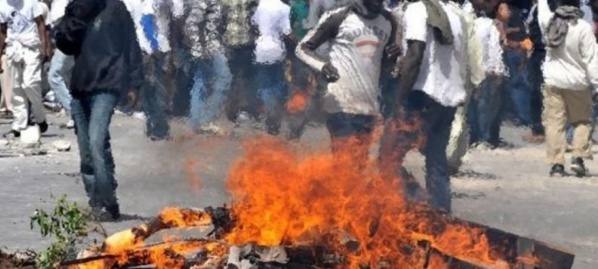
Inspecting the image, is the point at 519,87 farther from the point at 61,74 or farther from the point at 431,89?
the point at 431,89

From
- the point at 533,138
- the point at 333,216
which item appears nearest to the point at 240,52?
the point at 533,138

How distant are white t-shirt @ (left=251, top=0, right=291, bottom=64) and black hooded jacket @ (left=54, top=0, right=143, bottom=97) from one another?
6461 millimetres

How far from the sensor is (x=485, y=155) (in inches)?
650

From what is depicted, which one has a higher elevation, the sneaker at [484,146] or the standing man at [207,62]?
the standing man at [207,62]

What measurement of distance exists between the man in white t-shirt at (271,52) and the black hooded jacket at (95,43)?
230 inches

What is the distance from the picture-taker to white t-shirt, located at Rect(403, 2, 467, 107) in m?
10.6

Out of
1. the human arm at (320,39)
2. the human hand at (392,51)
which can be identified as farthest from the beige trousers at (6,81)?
the human hand at (392,51)

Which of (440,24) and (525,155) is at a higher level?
(440,24)

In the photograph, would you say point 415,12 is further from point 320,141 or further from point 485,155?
point 485,155

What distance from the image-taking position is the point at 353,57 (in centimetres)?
1038

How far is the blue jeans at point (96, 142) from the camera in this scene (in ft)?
35.9

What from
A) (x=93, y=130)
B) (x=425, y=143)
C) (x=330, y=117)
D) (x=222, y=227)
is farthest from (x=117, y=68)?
(x=222, y=227)

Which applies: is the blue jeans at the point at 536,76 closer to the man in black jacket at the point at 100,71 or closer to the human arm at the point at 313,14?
the human arm at the point at 313,14

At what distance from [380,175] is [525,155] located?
843 centimetres
